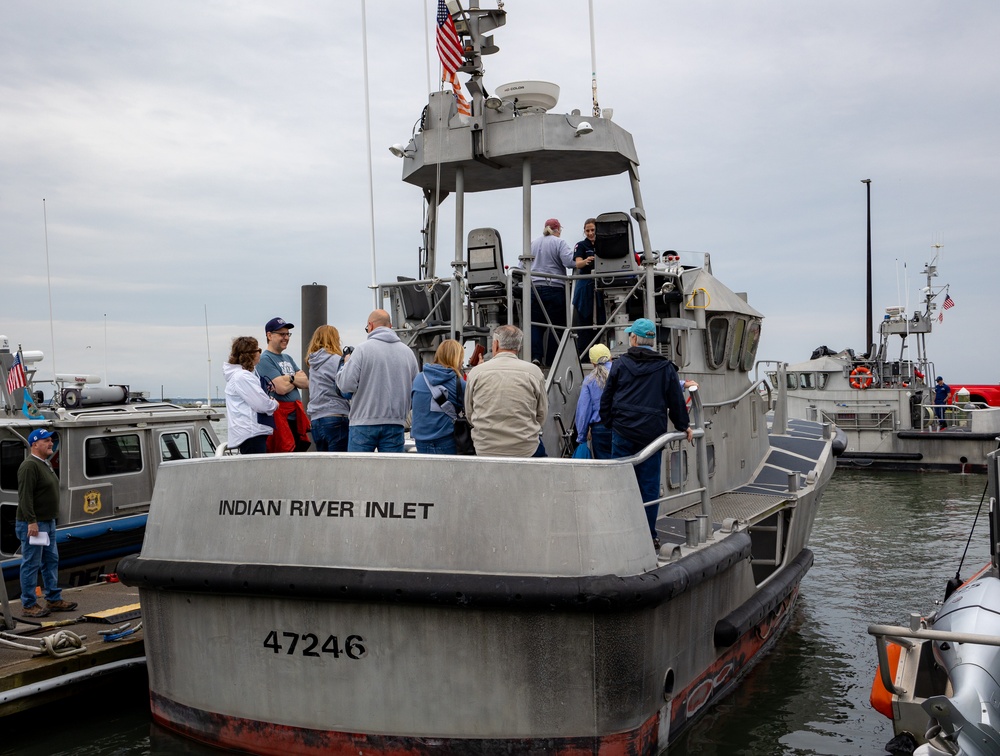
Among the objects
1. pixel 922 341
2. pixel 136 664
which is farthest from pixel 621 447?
pixel 922 341

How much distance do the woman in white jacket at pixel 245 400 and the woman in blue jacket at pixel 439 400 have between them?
1048mm

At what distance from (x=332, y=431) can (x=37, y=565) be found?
3.36m

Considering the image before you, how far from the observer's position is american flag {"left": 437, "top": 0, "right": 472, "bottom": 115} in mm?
8070

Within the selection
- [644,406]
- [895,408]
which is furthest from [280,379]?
[895,408]

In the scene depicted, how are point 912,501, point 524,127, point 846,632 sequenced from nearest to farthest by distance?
point 524,127
point 846,632
point 912,501

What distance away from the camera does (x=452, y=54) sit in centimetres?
808

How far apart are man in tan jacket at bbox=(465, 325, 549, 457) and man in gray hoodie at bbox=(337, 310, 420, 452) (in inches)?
25.3

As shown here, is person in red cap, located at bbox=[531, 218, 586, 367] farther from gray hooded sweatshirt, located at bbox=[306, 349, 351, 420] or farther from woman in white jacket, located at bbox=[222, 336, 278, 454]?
A: woman in white jacket, located at bbox=[222, 336, 278, 454]

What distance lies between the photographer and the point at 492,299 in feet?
26.5

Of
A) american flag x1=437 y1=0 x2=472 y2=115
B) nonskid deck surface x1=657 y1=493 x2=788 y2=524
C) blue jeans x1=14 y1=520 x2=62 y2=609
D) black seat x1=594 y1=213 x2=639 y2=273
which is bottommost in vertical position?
blue jeans x1=14 y1=520 x2=62 y2=609

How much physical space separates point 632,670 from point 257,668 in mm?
2077

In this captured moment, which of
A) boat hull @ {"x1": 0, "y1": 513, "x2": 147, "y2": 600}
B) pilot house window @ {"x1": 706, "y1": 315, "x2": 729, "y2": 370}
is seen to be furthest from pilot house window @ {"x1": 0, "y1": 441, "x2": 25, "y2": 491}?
pilot house window @ {"x1": 706, "y1": 315, "x2": 729, "y2": 370}

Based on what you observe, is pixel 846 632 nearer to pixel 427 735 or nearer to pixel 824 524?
pixel 427 735

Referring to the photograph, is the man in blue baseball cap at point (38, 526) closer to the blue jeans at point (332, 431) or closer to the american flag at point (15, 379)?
the american flag at point (15, 379)
